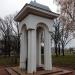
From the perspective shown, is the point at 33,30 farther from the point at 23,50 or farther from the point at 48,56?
the point at 23,50

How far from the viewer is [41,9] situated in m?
13.5

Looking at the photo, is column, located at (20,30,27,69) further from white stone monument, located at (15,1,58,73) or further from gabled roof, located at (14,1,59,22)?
gabled roof, located at (14,1,59,22)

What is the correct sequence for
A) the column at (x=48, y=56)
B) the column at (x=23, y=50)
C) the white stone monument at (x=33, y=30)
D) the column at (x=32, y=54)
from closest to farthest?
the column at (x=32, y=54) < the white stone monument at (x=33, y=30) < the column at (x=48, y=56) < the column at (x=23, y=50)

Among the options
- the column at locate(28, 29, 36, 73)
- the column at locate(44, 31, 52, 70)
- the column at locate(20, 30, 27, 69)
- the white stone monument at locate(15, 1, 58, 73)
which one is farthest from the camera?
the column at locate(20, 30, 27, 69)

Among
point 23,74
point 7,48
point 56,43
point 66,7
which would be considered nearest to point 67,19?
point 66,7

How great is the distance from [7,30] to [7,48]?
511 cm

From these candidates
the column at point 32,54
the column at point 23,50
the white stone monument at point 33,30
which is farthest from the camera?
the column at point 23,50

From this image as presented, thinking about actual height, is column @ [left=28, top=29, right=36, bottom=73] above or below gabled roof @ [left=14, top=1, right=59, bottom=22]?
below

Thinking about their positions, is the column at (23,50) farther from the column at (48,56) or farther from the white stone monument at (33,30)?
the column at (48,56)

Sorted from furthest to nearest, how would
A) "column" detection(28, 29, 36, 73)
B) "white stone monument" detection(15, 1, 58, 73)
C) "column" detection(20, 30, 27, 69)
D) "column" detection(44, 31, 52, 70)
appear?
1. "column" detection(20, 30, 27, 69)
2. "column" detection(44, 31, 52, 70)
3. "white stone monument" detection(15, 1, 58, 73)
4. "column" detection(28, 29, 36, 73)

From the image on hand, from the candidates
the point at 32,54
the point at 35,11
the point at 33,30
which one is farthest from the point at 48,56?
the point at 35,11

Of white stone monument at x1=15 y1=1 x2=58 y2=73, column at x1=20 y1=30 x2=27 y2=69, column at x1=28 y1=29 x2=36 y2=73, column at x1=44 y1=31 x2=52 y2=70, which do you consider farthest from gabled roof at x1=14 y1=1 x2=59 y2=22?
column at x1=20 y1=30 x2=27 y2=69

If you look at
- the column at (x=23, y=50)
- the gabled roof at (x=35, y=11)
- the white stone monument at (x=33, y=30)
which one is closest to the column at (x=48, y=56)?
the white stone monument at (x=33, y=30)

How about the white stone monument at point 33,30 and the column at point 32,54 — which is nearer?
the column at point 32,54
